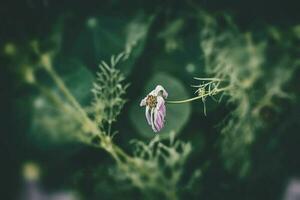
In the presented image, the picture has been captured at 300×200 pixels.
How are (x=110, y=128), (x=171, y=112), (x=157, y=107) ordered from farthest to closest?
(x=171, y=112) → (x=110, y=128) → (x=157, y=107)

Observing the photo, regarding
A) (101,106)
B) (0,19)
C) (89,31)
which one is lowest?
(101,106)

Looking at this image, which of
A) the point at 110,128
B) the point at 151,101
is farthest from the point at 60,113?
the point at 151,101

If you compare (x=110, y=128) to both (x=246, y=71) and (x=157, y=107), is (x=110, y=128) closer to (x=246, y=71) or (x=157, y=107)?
(x=157, y=107)

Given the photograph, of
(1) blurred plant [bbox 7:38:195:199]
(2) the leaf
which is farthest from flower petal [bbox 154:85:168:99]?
(2) the leaf

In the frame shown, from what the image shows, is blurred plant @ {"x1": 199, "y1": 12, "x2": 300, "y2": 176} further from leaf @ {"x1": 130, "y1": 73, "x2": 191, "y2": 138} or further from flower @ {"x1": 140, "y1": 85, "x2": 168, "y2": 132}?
flower @ {"x1": 140, "y1": 85, "x2": 168, "y2": 132}

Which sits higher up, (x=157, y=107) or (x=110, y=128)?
(x=110, y=128)

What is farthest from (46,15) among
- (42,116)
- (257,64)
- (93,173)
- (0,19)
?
(257,64)

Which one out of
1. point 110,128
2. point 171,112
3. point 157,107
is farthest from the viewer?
point 171,112

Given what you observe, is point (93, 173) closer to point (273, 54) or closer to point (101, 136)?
point (101, 136)

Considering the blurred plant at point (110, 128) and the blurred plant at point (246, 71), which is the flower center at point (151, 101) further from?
the blurred plant at point (246, 71)
